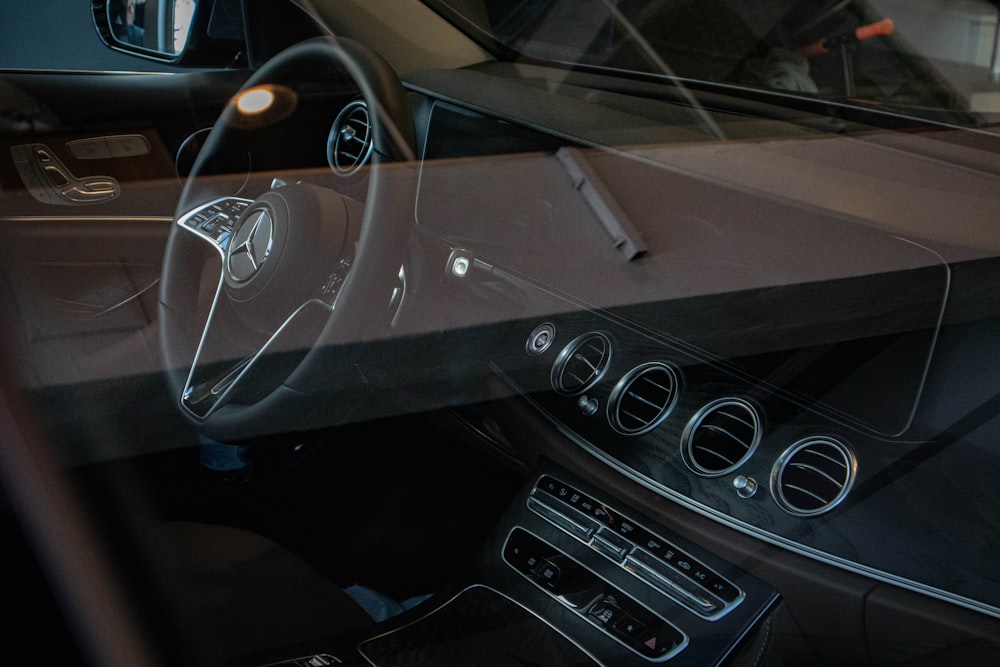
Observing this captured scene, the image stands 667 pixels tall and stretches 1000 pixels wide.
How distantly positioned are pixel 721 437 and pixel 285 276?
1.98ft

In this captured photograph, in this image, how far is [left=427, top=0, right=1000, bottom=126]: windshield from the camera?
1.23m

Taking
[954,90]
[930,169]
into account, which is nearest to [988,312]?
[930,169]

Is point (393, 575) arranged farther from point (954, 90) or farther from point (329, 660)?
point (954, 90)

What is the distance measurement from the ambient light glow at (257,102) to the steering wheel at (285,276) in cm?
8

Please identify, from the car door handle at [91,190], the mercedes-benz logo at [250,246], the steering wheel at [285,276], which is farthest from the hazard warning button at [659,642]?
→ the car door handle at [91,190]

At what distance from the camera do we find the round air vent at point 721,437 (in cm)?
111

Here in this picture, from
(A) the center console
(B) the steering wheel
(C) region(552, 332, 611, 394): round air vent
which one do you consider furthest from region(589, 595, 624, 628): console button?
(B) the steering wheel

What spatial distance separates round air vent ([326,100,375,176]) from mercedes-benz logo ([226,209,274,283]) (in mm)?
142

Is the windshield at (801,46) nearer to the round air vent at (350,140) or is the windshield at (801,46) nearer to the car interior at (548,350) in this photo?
the car interior at (548,350)

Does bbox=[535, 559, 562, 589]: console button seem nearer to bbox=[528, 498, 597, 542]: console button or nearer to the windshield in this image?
bbox=[528, 498, 597, 542]: console button

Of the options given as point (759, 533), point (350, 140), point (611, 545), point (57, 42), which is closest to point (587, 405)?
point (611, 545)

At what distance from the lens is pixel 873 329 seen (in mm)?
1033

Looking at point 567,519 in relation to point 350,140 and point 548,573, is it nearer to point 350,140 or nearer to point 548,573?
point 548,573

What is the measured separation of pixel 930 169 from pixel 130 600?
1.00 m
